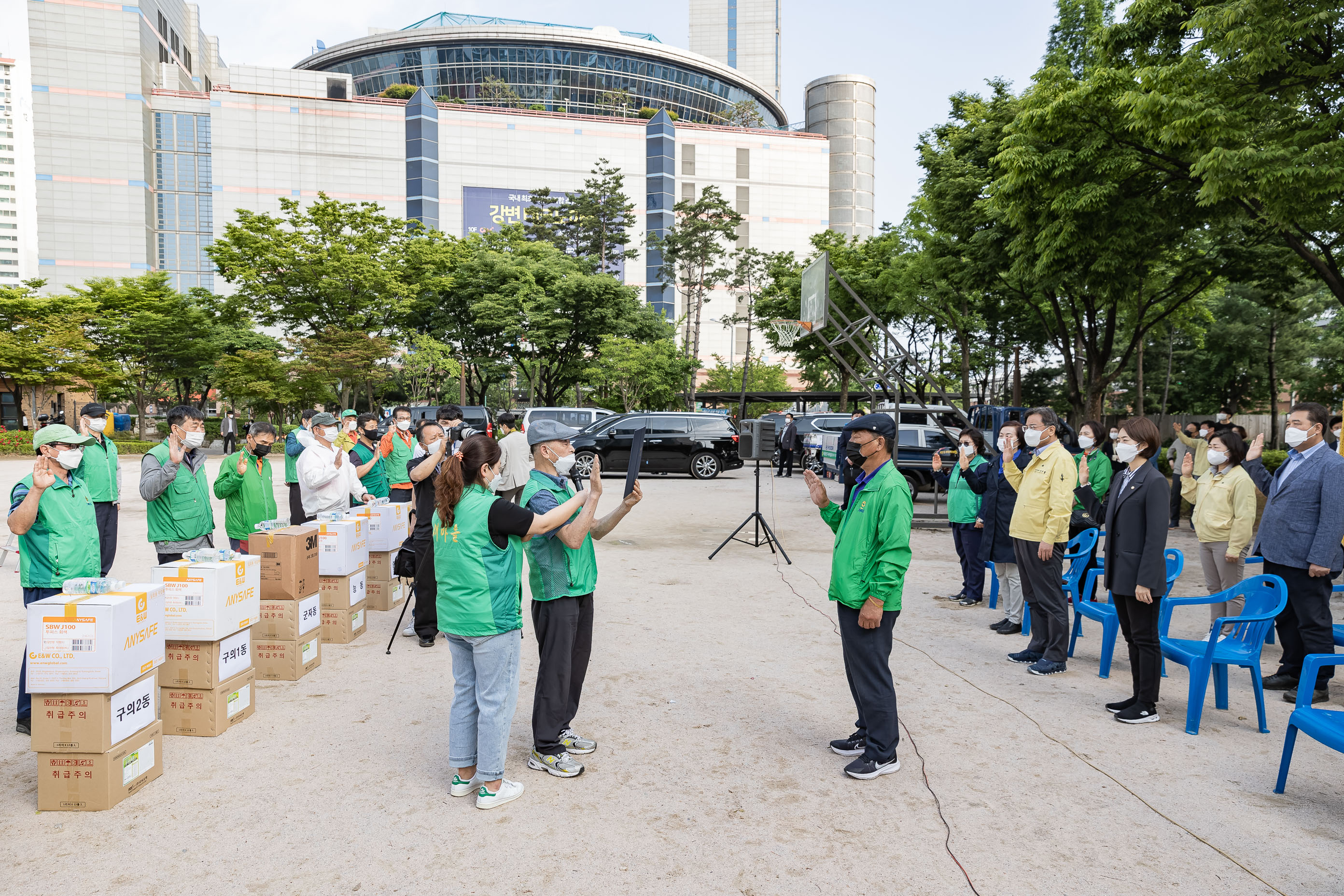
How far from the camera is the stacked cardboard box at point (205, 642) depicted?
13.2 feet

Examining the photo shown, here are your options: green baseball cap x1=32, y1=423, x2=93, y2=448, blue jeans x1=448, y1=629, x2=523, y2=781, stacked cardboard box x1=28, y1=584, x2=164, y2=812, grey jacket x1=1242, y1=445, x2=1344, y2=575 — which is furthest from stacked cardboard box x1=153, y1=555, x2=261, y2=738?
grey jacket x1=1242, y1=445, x2=1344, y2=575

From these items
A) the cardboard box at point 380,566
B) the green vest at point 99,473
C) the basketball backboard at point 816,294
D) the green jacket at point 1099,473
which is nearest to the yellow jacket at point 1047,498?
the green jacket at point 1099,473

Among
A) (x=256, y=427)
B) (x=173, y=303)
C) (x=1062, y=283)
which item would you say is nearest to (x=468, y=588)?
(x=256, y=427)

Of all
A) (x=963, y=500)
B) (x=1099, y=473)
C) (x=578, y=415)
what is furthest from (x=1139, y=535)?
(x=578, y=415)

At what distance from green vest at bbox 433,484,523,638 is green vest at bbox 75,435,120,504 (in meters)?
3.76

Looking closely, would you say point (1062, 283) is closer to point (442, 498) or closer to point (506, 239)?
point (442, 498)

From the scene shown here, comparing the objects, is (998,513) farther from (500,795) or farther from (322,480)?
(322,480)

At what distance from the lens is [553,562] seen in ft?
12.2

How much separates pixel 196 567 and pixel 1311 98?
1343 cm

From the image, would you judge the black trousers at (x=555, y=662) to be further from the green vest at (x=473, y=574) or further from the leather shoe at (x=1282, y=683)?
the leather shoe at (x=1282, y=683)

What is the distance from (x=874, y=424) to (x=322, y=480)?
4.55 m

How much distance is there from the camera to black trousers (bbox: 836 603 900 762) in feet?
12.5

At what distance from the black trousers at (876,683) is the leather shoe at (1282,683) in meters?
3.05

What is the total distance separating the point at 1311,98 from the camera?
10.1 meters
